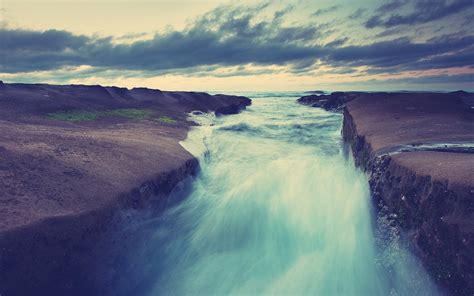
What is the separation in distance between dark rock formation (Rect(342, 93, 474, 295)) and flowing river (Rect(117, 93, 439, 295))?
0.40 m

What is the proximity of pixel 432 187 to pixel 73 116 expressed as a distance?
14.4m

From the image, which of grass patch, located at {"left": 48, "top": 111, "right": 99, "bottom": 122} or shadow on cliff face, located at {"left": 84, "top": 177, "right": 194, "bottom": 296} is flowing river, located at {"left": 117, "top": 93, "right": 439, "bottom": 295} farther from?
grass patch, located at {"left": 48, "top": 111, "right": 99, "bottom": 122}

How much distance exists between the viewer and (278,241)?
727 cm

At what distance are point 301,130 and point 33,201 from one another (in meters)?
19.6

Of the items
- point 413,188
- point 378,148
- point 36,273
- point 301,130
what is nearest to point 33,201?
point 36,273

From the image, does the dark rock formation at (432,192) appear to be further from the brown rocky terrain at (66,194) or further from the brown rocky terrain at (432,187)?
the brown rocky terrain at (66,194)

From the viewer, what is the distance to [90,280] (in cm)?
483

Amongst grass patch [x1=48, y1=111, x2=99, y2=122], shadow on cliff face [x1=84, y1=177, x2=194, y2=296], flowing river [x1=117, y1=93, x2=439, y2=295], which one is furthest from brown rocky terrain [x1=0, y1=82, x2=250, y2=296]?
grass patch [x1=48, y1=111, x2=99, y2=122]

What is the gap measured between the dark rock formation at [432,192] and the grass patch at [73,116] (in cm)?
1169

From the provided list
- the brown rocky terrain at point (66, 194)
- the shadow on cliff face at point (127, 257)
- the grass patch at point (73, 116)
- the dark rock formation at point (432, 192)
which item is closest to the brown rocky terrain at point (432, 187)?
the dark rock formation at point (432, 192)

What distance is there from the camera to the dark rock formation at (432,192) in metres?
4.19

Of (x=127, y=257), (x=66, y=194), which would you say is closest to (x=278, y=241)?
(x=127, y=257)

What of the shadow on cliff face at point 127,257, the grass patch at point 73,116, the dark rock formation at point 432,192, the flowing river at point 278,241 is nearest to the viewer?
the dark rock formation at point 432,192

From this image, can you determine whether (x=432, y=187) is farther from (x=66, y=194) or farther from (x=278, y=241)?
(x=66, y=194)
